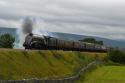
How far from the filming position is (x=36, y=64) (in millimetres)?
61781

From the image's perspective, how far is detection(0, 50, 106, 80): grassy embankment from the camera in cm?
5156

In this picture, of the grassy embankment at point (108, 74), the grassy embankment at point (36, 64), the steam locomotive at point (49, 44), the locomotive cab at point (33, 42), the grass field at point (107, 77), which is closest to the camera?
the grassy embankment at point (36, 64)

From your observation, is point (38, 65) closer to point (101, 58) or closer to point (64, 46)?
point (64, 46)

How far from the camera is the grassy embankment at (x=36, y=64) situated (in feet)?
169

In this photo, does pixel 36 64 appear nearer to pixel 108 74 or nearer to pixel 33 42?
pixel 33 42

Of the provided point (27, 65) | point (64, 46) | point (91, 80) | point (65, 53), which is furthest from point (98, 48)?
point (27, 65)

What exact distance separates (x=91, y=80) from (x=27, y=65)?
475 inches

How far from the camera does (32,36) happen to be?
80188mm

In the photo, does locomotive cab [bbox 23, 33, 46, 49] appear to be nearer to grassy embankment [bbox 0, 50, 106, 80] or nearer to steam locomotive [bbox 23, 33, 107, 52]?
steam locomotive [bbox 23, 33, 107, 52]

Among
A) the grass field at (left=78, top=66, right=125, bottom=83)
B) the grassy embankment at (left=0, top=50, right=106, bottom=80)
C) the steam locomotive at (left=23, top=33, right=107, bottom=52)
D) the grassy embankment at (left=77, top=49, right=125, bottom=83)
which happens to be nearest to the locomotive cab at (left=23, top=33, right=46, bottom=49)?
the steam locomotive at (left=23, top=33, right=107, bottom=52)

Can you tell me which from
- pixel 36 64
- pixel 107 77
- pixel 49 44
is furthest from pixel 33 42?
pixel 36 64

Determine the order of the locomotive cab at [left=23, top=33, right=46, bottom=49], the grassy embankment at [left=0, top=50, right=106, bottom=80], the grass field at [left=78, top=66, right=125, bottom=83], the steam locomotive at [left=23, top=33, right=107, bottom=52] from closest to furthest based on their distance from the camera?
the grassy embankment at [left=0, top=50, right=106, bottom=80], the grass field at [left=78, top=66, right=125, bottom=83], the locomotive cab at [left=23, top=33, right=46, bottom=49], the steam locomotive at [left=23, top=33, right=107, bottom=52]

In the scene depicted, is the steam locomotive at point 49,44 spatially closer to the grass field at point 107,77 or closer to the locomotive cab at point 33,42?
the locomotive cab at point 33,42

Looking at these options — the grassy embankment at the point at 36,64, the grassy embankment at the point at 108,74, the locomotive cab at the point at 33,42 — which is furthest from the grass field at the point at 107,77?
the locomotive cab at the point at 33,42
